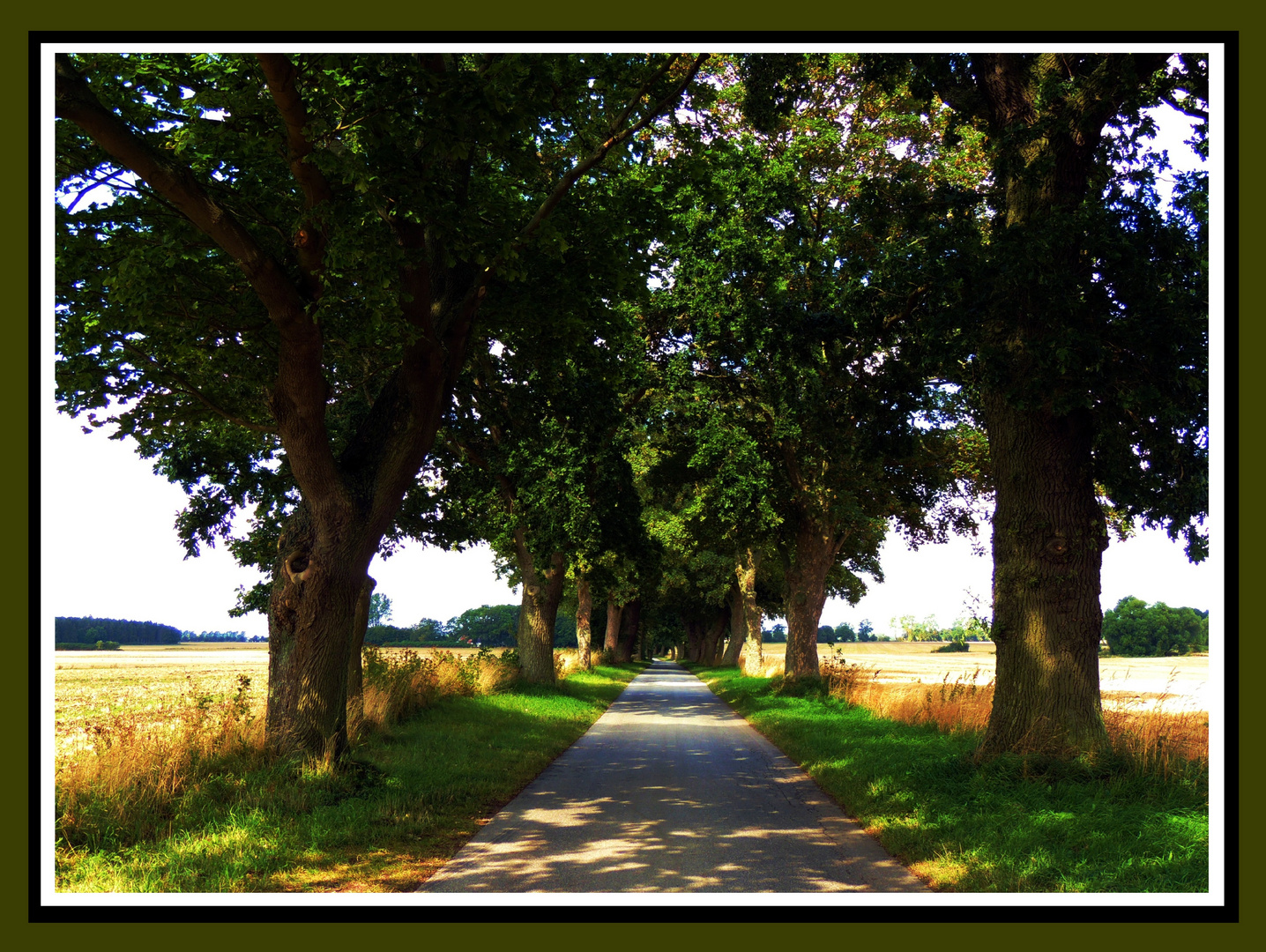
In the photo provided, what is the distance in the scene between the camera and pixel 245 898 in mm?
4598

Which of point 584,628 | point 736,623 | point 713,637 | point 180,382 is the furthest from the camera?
point 713,637

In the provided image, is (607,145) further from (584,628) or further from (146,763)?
(584,628)

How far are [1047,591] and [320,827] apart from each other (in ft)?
24.7

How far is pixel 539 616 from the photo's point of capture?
23828 millimetres

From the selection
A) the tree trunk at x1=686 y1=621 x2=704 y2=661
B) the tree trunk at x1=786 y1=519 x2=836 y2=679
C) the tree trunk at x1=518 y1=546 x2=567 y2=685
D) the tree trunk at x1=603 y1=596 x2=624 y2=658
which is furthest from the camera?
the tree trunk at x1=686 y1=621 x2=704 y2=661

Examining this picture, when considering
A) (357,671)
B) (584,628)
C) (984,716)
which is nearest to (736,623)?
(584,628)

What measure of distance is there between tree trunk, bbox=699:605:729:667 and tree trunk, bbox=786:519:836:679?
113 feet

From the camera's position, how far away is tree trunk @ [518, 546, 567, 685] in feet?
76.8

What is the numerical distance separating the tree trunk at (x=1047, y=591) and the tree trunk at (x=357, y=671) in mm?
7904

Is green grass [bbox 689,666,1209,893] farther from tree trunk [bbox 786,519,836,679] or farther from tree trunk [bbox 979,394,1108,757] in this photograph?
tree trunk [bbox 786,519,836,679]

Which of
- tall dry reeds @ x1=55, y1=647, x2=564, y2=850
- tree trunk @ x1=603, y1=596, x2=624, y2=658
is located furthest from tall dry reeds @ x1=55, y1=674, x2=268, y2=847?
tree trunk @ x1=603, y1=596, x2=624, y2=658

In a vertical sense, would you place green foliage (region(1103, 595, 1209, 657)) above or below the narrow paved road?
above

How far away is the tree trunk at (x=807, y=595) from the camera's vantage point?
23594 millimetres

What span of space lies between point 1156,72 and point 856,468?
13111 mm
